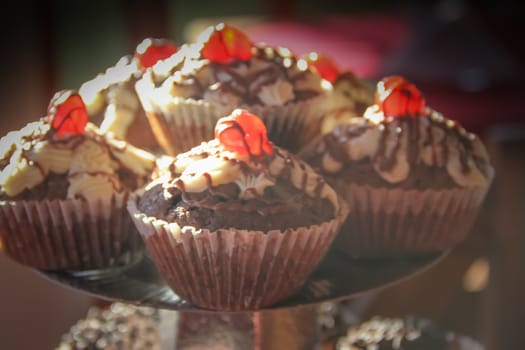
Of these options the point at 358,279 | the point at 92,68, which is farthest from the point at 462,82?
the point at 358,279

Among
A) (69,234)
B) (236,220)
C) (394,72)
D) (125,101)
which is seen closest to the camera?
(236,220)

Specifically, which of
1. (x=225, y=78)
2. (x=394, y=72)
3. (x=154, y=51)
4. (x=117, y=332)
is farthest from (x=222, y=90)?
(x=394, y=72)

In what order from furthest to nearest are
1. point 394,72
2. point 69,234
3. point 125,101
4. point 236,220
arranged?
point 394,72 → point 125,101 → point 69,234 → point 236,220

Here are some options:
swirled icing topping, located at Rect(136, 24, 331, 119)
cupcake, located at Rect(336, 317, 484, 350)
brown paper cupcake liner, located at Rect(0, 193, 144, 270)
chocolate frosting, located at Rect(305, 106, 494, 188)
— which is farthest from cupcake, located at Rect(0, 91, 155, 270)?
cupcake, located at Rect(336, 317, 484, 350)

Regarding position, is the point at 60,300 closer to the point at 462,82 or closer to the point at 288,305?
the point at 288,305

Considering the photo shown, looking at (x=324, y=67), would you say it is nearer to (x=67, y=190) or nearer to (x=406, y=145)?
(x=406, y=145)

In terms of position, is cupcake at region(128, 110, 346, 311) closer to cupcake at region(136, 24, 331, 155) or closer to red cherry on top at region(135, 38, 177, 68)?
cupcake at region(136, 24, 331, 155)

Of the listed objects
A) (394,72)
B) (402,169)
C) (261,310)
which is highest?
(402,169)
